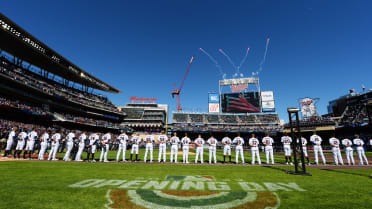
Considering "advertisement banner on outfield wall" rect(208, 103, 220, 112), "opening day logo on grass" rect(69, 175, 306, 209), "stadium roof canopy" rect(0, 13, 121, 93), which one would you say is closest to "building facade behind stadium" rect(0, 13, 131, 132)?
"stadium roof canopy" rect(0, 13, 121, 93)

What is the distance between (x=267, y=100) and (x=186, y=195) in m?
54.6

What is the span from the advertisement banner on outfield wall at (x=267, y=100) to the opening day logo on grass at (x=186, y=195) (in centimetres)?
5193

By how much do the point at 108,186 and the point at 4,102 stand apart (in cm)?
3508

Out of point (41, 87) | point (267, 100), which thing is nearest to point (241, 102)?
point (267, 100)

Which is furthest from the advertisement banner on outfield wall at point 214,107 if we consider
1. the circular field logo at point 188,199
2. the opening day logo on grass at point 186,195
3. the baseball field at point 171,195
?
the circular field logo at point 188,199

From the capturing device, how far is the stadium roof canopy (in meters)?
27.9

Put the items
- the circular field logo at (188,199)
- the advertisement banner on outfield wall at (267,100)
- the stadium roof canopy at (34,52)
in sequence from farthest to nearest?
the advertisement banner on outfield wall at (267,100)
the stadium roof canopy at (34,52)
the circular field logo at (188,199)

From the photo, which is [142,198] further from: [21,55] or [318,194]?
[21,55]

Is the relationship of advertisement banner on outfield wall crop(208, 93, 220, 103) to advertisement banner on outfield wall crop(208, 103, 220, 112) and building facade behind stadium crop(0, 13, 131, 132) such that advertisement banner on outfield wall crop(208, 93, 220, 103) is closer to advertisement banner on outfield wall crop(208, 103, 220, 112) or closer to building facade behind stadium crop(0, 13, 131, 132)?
→ advertisement banner on outfield wall crop(208, 103, 220, 112)

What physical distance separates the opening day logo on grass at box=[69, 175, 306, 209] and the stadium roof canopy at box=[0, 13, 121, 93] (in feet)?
115

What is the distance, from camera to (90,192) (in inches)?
172

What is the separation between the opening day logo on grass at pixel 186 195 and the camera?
3629mm

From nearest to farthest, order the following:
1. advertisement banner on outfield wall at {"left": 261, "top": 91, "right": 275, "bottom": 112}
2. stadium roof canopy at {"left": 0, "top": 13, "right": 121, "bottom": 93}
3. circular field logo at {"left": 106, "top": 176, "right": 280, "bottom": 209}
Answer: circular field logo at {"left": 106, "top": 176, "right": 280, "bottom": 209}, stadium roof canopy at {"left": 0, "top": 13, "right": 121, "bottom": 93}, advertisement banner on outfield wall at {"left": 261, "top": 91, "right": 275, "bottom": 112}

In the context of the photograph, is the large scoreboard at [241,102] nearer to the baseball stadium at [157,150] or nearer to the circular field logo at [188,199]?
the baseball stadium at [157,150]
